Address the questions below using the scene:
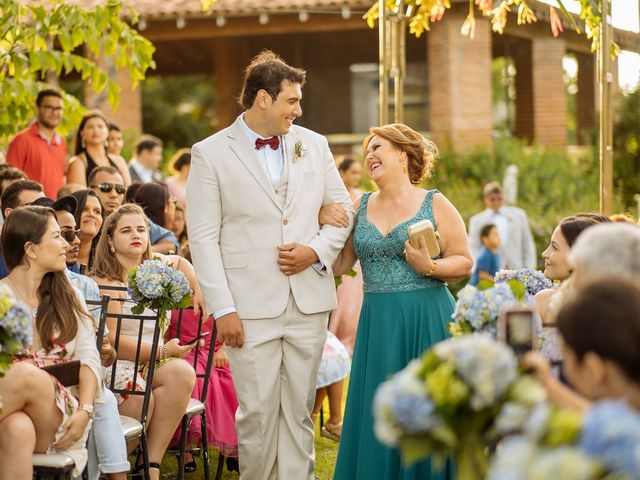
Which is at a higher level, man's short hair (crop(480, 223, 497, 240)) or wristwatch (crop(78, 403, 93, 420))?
man's short hair (crop(480, 223, 497, 240))

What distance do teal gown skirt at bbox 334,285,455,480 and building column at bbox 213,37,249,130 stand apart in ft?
54.0

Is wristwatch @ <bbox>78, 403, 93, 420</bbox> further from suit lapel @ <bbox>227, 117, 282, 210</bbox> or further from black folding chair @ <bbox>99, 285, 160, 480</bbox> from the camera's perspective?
suit lapel @ <bbox>227, 117, 282, 210</bbox>

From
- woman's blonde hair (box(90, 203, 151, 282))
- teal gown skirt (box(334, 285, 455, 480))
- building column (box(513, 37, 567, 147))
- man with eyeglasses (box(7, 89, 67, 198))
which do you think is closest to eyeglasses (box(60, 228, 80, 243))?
woman's blonde hair (box(90, 203, 151, 282))

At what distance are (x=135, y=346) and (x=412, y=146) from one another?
6.09 ft

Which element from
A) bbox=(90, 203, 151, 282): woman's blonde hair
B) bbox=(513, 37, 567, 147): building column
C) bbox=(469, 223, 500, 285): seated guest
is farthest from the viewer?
bbox=(513, 37, 567, 147): building column

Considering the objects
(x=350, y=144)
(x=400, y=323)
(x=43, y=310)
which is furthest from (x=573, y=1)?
(x=350, y=144)


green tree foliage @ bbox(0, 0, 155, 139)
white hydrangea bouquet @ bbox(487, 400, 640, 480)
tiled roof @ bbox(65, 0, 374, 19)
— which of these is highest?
tiled roof @ bbox(65, 0, 374, 19)

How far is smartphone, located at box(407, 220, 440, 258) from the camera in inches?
222

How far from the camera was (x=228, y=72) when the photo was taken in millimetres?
22391

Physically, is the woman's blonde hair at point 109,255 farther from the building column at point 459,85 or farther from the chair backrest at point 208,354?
the building column at point 459,85

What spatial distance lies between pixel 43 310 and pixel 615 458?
337cm

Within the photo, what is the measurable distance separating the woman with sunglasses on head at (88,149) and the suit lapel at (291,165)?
4285mm

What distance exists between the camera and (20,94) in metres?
8.54

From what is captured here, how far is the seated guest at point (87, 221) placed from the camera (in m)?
7.32
